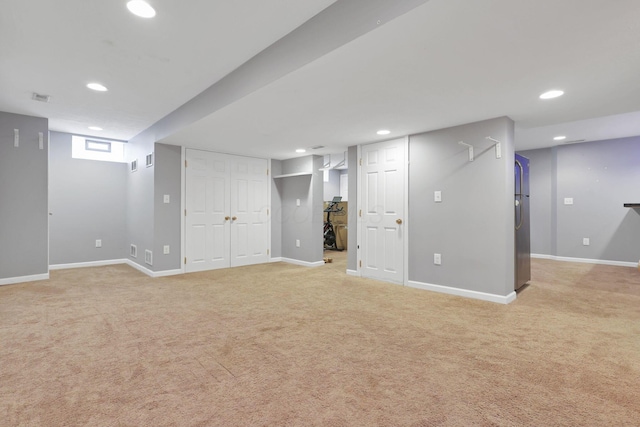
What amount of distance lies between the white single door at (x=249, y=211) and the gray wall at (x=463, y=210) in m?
3.08

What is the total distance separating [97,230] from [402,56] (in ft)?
20.4

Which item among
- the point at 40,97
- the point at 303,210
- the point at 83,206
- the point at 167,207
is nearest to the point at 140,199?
the point at 167,207

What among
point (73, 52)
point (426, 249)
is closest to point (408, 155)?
point (426, 249)

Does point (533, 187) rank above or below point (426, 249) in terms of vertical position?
above

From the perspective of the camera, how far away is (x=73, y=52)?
2557mm

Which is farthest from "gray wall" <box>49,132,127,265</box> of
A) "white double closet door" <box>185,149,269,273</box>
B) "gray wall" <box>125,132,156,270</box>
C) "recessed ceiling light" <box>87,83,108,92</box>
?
"recessed ceiling light" <box>87,83,108,92</box>

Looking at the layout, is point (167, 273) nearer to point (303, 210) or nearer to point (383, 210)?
point (303, 210)

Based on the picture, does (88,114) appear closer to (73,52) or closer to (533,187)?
(73,52)

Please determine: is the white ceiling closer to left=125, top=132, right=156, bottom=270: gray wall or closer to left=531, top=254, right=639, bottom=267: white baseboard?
left=125, top=132, right=156, bottom=270: gray wall

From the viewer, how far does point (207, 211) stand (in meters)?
5.52

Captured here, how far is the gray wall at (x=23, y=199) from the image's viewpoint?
4275 millimetres

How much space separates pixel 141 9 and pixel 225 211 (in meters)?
4.01

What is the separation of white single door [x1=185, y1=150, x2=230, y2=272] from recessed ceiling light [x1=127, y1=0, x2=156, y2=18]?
11.2ft

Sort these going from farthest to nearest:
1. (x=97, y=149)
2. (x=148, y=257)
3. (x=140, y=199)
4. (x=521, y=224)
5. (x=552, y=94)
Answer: (x=97, y=149) < (x=140, y=199) < (x=148, y=257) < (x=521, y=224) < (x=552, y=94)
